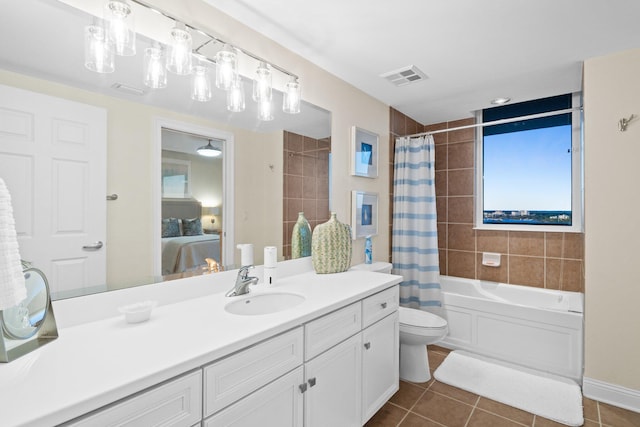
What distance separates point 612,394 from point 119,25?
3398 millimetres

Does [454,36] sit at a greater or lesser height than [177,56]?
greater

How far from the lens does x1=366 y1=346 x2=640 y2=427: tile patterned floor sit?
1878 millimetres

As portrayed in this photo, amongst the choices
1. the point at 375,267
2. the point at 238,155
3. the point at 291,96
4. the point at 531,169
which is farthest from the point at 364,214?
the point at 531,169

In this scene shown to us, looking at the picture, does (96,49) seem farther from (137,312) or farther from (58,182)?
(137,312)

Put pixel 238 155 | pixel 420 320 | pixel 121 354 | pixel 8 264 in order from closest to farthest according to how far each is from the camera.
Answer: pixel 8 264, pixel 121 354, pixel 238 155, pixel 420 320

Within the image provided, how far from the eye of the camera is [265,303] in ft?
5.39

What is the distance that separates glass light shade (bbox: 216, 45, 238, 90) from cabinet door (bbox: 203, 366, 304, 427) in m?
1.41

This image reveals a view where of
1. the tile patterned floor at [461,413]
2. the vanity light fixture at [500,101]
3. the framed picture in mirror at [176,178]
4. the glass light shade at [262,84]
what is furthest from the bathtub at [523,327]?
the framed picture in mirror at [176,178]

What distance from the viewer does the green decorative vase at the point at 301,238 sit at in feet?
6.91

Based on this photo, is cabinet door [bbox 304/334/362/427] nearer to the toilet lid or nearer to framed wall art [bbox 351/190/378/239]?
the toilet lid

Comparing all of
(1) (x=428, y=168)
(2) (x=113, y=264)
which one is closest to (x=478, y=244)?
(1) (x=428, y=168)

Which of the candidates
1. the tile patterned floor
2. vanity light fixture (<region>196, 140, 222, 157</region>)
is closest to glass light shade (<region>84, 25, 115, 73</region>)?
vanity light fixture (<region>196, 140, 222, 157</region>)

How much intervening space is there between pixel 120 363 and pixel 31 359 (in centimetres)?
26

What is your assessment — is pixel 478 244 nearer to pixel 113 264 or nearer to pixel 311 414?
pixel 311 414
